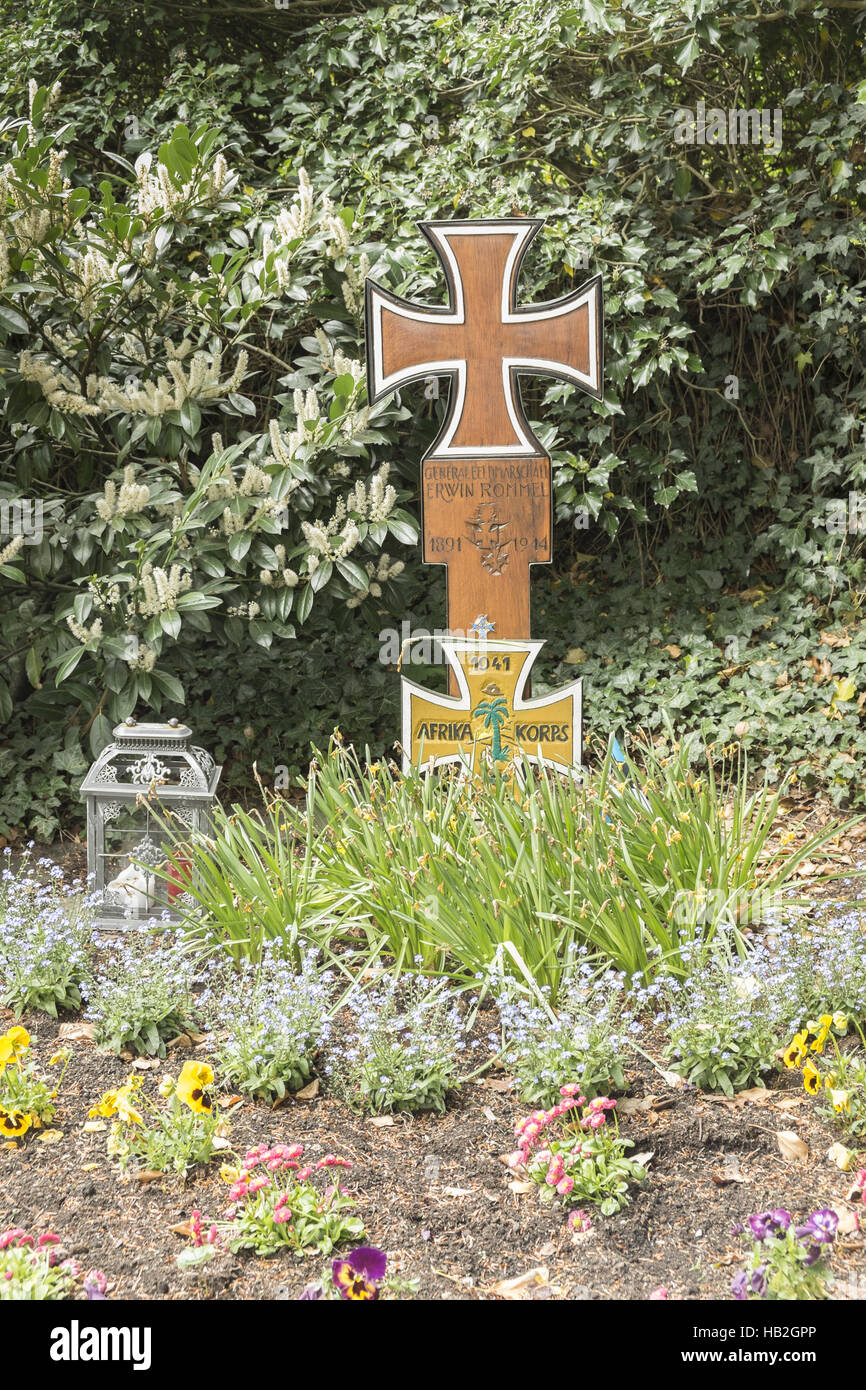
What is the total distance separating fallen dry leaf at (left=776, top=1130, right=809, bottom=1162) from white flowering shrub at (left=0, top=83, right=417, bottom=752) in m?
2.27

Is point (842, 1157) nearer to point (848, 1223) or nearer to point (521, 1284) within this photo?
point (848, 1223)

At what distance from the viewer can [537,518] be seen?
3723 millimetres

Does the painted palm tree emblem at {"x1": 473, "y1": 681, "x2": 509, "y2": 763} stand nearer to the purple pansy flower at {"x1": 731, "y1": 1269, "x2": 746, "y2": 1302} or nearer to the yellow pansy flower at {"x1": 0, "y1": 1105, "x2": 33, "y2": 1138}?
Result: the yellow pansy flower at {"x1": 0, "y1": 1105, "x2": 33, "y2": 1138}

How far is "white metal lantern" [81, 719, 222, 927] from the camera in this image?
3.26m

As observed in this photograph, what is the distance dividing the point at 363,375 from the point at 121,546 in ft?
3.45

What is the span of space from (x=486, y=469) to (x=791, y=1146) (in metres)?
2.33

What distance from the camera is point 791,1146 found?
214 centimetres

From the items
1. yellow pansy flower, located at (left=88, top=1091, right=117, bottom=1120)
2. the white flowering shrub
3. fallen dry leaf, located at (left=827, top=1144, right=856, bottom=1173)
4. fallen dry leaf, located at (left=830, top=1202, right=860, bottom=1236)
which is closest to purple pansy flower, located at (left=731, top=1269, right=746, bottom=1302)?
fallen dry leaf, located at (left=830, top=1202, right=860, bottom=1236)

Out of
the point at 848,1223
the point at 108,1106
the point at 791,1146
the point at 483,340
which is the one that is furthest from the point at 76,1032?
the point at 483,340

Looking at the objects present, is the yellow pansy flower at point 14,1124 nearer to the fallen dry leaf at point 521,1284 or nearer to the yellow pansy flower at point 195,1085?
the yellow pansy flower at point 195,1085

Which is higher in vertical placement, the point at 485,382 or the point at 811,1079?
the point at 485,382

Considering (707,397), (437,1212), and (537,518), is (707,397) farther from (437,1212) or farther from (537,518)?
(437,1212)

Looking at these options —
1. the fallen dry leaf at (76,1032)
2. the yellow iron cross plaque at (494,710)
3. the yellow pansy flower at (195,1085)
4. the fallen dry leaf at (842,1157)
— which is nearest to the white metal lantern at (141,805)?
the fallen dry leaf at (76,1032)
